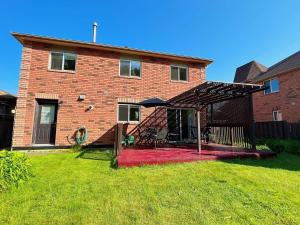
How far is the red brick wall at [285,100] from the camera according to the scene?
1348 centimetres

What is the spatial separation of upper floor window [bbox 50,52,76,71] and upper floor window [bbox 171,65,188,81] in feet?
19.8

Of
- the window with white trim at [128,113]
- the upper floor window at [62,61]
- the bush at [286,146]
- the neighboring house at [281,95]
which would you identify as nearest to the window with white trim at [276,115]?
the neighboring house at [281,95]

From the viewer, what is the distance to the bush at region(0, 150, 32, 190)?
377cm

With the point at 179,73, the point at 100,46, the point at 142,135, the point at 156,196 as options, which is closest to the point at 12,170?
the point at 156,196

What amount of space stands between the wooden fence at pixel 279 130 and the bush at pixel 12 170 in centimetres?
1298

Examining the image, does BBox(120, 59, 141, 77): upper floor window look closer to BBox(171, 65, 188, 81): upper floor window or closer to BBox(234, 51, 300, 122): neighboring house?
BBox(171, 65, 188, 81): upper floor window

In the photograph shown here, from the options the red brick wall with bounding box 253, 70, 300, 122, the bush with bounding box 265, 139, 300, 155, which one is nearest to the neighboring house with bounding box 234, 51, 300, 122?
the red brick wall with bounding box 253, 70, 300, 122

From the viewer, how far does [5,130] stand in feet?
34.1

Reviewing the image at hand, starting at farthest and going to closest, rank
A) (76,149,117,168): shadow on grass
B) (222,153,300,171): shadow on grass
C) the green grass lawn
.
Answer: (76,149,117,168): shadow on grass → (222,153,300,171): shadow on grass → the green grass lawn

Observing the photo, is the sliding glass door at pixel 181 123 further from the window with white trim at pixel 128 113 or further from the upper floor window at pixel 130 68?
the upper floor window at pixel 130 68

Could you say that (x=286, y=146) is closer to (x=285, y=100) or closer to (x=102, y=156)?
(x=285, y=100)

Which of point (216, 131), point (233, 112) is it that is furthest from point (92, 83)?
point (233, 112)

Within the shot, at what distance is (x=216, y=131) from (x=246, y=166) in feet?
17.3

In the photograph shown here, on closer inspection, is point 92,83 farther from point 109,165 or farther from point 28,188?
point 28,188
